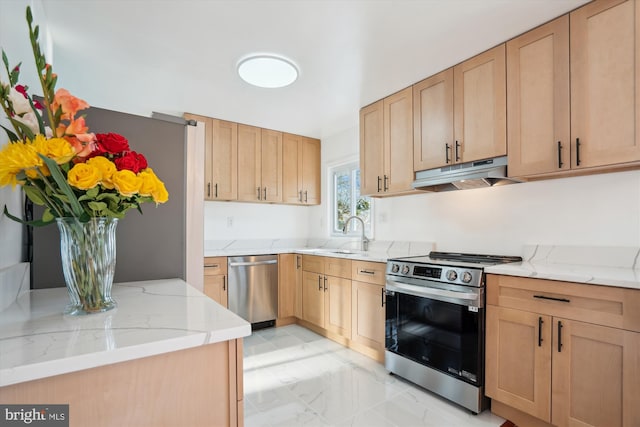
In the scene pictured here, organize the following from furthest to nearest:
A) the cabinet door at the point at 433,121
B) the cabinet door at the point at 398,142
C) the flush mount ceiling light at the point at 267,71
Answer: the cabinet door at the point at 398,142 < the cabinet door at the point at 433,121 < the flush mount ceiling light at the point at 267,71

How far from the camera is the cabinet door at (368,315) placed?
2613 mm

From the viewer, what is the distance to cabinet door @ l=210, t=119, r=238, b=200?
345 cm

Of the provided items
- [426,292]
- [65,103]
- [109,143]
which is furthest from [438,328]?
[65,103]

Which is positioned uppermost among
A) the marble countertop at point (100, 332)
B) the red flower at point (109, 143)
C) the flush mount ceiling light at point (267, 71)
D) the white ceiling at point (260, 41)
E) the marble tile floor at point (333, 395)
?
the white ceiling at point (260, 41)

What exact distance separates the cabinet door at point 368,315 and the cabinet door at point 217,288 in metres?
1.31

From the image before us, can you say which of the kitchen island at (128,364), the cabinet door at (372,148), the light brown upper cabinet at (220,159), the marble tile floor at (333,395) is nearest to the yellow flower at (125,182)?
the kitchen island at (128,364)

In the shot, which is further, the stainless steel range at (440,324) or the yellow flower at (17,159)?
the stainless steel range at (440,324)

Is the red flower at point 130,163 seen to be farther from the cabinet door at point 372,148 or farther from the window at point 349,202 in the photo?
the window at point 349,202

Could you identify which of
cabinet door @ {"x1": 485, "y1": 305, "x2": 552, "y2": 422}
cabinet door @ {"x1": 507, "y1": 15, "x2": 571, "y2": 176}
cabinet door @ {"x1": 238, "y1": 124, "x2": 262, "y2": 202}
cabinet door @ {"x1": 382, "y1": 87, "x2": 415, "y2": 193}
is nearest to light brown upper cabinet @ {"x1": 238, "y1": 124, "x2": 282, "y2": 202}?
A: cabinet door @ {"x1": 238, "y1": 124, "x2": 262, "y2": 202}

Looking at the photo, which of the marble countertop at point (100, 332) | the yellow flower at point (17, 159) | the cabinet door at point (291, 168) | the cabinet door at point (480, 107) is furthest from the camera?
the cabinet door at point (291, 168)

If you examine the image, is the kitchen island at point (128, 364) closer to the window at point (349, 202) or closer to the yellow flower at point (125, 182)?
the yellow flower at point (125, 182)

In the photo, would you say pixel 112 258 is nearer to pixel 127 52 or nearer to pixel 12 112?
pixel 12 112

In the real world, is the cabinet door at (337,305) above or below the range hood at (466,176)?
below

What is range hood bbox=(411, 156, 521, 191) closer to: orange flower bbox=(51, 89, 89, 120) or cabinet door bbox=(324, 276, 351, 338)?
cabinet door bbox=(324, 276, 351, 338)
